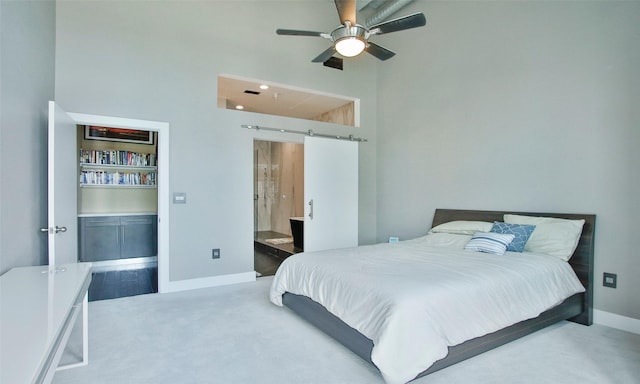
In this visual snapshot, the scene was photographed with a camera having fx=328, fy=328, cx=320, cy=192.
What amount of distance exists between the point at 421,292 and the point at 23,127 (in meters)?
3.05

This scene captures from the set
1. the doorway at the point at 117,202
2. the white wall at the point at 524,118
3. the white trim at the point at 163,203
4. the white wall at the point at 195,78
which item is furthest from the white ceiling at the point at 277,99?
the doorway at the point at 117,202

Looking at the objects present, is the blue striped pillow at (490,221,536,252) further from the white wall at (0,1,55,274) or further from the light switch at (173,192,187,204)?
the white wall at (0,1,55,274)

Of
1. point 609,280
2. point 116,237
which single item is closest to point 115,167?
point 116,237

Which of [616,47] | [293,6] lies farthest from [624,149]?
[293,6]

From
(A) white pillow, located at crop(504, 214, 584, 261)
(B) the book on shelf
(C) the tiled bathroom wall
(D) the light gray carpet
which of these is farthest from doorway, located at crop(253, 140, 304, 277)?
(A) white pillow, located at crop(504, 214, 584, 261)

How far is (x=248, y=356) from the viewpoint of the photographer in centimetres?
230

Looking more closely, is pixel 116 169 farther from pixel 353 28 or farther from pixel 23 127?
pixel 353 28

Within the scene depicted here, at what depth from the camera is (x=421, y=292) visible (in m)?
2.04

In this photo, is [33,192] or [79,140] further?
[79,140]

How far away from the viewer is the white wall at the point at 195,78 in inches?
139

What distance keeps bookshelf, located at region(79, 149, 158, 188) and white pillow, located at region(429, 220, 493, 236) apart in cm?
471

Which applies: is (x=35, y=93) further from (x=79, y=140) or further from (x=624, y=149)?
(x=624, y=149)

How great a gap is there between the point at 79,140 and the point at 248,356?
4845mm

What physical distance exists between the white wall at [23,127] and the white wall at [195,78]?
1.31ft
